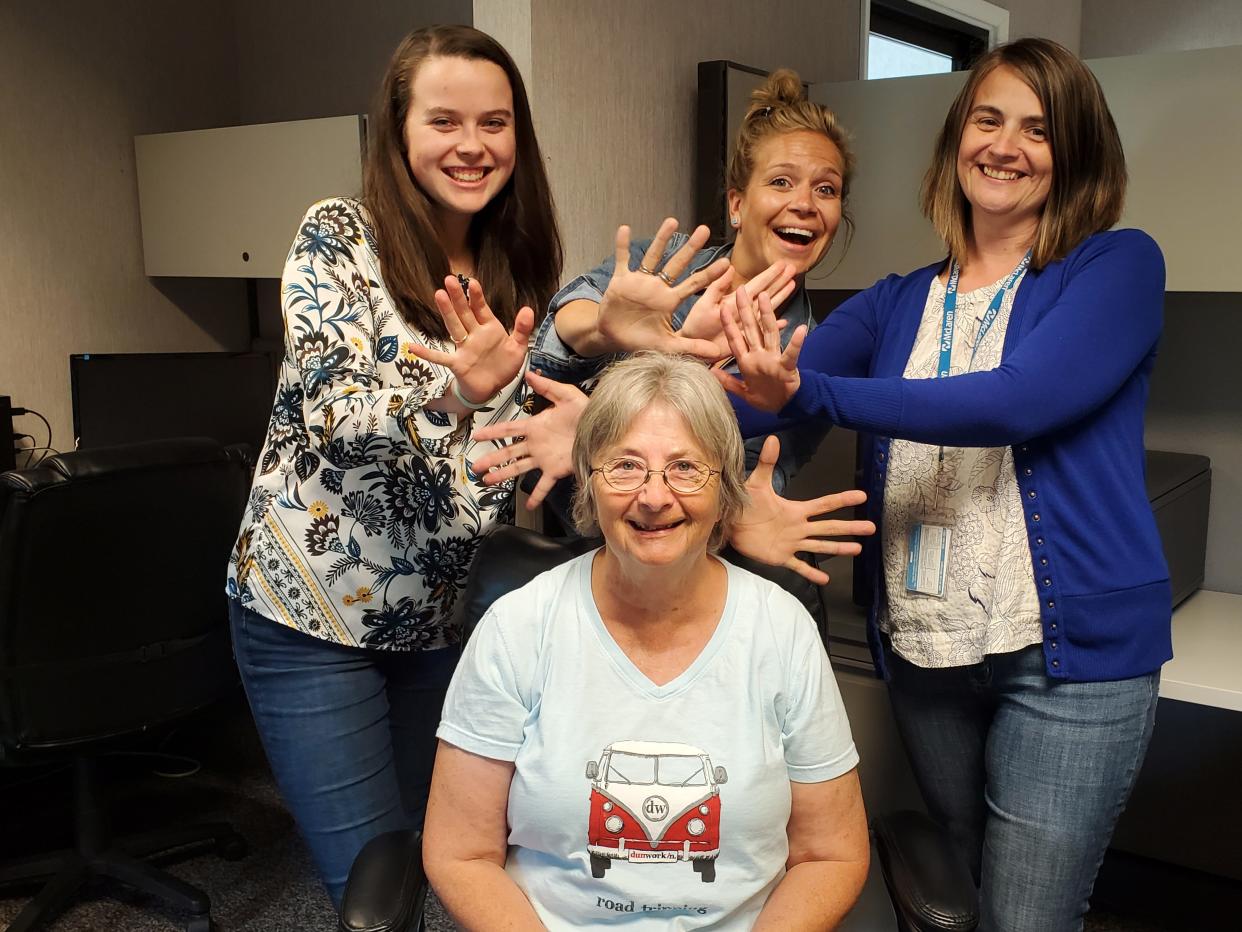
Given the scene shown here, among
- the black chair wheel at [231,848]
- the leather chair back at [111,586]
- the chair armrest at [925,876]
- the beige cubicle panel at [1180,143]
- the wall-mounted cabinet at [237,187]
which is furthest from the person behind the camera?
the wall-mounted cabinet at [237,187]

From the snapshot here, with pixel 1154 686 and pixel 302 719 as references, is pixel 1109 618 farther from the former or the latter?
pixel 302 719

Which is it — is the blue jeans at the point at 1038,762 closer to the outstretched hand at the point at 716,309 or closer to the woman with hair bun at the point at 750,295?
the woman with hair bun at the point at 750,295

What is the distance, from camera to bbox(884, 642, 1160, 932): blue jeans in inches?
54.7

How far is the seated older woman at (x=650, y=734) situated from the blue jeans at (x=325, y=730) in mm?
254

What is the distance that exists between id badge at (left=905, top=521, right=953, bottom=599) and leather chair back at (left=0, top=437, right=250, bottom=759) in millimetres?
1493

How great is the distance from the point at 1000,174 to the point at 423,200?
76 centimetres

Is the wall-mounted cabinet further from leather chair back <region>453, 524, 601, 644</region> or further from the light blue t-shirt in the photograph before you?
the light blue t-shirt

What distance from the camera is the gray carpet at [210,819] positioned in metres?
2.42

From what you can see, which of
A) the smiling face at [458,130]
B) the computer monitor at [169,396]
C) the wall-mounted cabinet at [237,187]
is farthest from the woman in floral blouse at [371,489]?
the computer monitor at [169,396]

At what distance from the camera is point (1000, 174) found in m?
1.43

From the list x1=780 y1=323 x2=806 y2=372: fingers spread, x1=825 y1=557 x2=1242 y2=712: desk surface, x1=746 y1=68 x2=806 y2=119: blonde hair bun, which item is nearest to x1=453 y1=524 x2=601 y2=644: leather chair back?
x1=780 y1=323 x2=806 y2=372: fingers spread

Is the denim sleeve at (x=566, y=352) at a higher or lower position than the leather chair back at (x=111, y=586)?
higher

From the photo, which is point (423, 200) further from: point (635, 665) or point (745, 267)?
point (635, 665)

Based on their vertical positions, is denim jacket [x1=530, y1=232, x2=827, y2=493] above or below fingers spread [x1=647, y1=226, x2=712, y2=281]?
below
